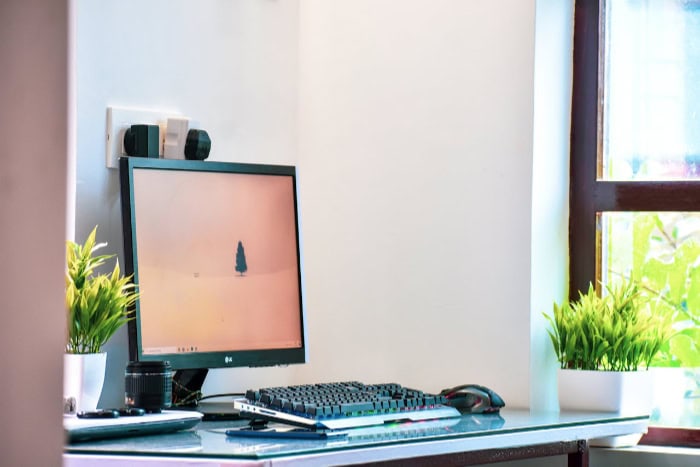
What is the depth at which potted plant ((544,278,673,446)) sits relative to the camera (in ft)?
6.91

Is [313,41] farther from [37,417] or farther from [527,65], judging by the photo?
[37,417]

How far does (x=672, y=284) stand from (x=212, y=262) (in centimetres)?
115

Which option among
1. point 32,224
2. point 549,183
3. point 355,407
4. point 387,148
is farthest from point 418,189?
point 32,224

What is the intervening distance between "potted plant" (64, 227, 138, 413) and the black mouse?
0.67m

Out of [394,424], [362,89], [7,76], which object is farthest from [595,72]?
[7,76]

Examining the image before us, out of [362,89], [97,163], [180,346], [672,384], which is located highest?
[362,89]

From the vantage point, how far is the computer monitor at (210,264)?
6.16ft

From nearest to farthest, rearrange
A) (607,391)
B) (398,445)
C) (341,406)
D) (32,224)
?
(32,224) < (398,445) < (341,406) < (607,391)

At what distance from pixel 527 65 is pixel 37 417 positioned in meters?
2.14

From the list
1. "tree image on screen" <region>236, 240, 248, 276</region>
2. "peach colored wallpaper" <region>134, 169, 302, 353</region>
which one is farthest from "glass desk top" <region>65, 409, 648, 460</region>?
"tree image on screen" <region>236, 240, 248, 276</region>

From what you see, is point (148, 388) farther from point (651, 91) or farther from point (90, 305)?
point (651, 91)

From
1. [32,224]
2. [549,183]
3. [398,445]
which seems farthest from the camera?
[549,183]

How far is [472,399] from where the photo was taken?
1930 millimetres

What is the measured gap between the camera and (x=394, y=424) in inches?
65.1
